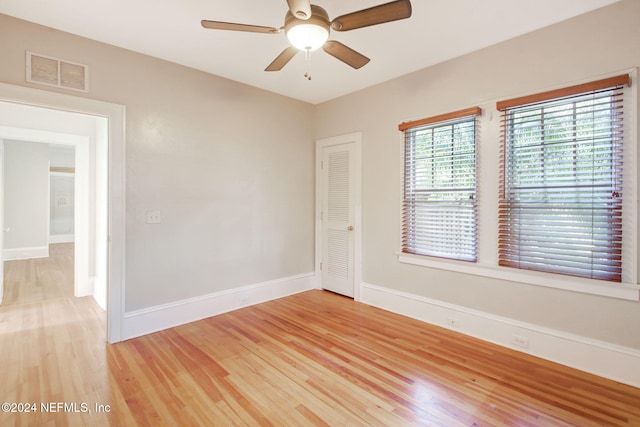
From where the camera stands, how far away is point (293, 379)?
87.5 inches

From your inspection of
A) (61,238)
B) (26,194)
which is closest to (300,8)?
(26,194)

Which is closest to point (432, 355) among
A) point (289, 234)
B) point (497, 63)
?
point (289, 234)

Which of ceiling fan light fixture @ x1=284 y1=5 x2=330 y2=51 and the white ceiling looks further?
the white ceiling

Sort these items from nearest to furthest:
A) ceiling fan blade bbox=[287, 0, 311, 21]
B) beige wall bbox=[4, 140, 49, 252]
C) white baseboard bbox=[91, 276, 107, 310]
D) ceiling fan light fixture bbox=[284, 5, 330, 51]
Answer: ceiling fan blade bbox=[287, 0, 311, 21] → ceiling fan light fixture bbox=[284, 5, 330, 51] → white baseboard bbox=[91, 276, 107, 310] → beige wall bbox=[4, 140, 49, 252]

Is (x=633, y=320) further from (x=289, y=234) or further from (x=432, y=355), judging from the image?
(x=289, y=234)

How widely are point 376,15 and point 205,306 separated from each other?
323 centimetres

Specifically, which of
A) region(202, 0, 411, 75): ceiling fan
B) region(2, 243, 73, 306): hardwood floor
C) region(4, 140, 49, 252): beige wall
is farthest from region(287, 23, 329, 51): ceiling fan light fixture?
region(4, 140, 49, 252): beige wall

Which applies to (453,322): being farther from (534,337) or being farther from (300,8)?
(300,8)

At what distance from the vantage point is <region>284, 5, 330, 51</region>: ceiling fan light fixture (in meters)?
1.75

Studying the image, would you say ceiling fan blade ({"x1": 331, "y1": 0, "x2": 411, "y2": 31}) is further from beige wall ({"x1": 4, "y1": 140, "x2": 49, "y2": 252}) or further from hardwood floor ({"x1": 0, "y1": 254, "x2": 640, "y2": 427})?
beige wall ({"x1": 4, "y1": 140, "x2": 49, "y2": 252})

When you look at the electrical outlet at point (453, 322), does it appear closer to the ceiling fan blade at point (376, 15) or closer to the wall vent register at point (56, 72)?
the ceiling fan blade at point (376, 15)

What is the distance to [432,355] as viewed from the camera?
2.57 m

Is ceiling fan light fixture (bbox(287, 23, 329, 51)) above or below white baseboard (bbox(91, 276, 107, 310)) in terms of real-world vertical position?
above

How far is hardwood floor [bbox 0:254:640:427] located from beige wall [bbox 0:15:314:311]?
700mm
